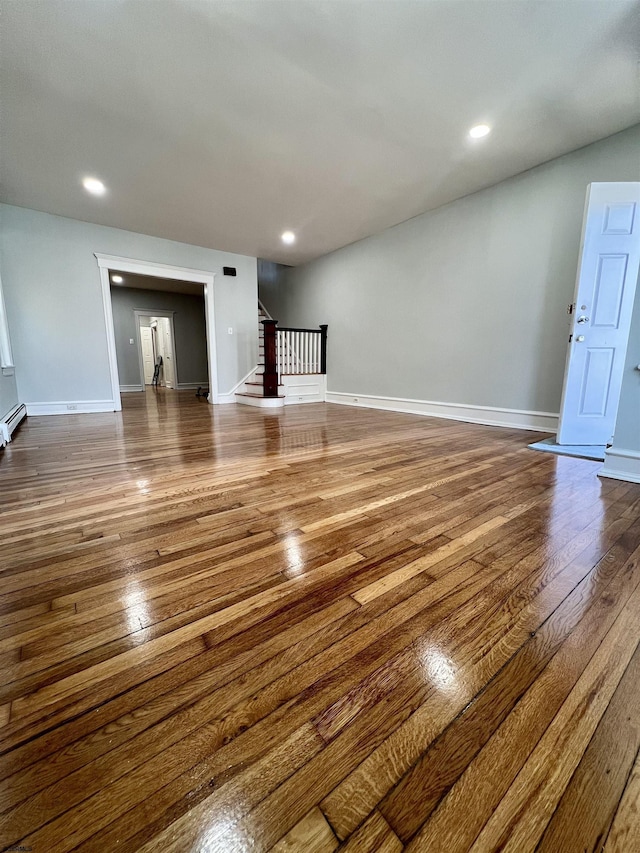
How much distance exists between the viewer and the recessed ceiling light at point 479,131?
2.95m

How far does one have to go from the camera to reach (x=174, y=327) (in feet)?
28.5

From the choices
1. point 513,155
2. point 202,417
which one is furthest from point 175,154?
point 513,155

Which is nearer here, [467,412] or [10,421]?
[10,421]

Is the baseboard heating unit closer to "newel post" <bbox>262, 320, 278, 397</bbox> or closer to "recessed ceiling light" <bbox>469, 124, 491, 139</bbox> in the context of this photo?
"newel post" <bbox>262, 320, 278, 397</bbox>

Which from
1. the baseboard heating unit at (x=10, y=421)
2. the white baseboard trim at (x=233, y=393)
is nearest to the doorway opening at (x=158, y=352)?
the white baseboard trim at (x=233, y=393)

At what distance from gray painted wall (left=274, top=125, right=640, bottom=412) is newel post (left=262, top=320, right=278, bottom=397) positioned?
1.33 meters

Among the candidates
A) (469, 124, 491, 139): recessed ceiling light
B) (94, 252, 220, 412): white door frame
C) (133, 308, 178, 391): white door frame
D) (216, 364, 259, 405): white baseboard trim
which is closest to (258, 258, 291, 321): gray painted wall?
(216, 364, 259, 405): white baseboard trim

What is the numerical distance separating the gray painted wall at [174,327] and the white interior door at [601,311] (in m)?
8.27

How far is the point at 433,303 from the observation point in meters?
4.77

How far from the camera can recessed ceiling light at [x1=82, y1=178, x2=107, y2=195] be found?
3704 millimetres

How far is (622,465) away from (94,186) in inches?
223

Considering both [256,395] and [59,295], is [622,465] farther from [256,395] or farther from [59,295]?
[59,295]

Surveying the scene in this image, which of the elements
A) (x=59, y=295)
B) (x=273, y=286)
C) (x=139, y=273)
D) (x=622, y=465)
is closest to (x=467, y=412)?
(x=622, y=465)

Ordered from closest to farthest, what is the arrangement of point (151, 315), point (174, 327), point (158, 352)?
1. point (151, 315)
2. point (174, 327)
3. point (158, 352)
